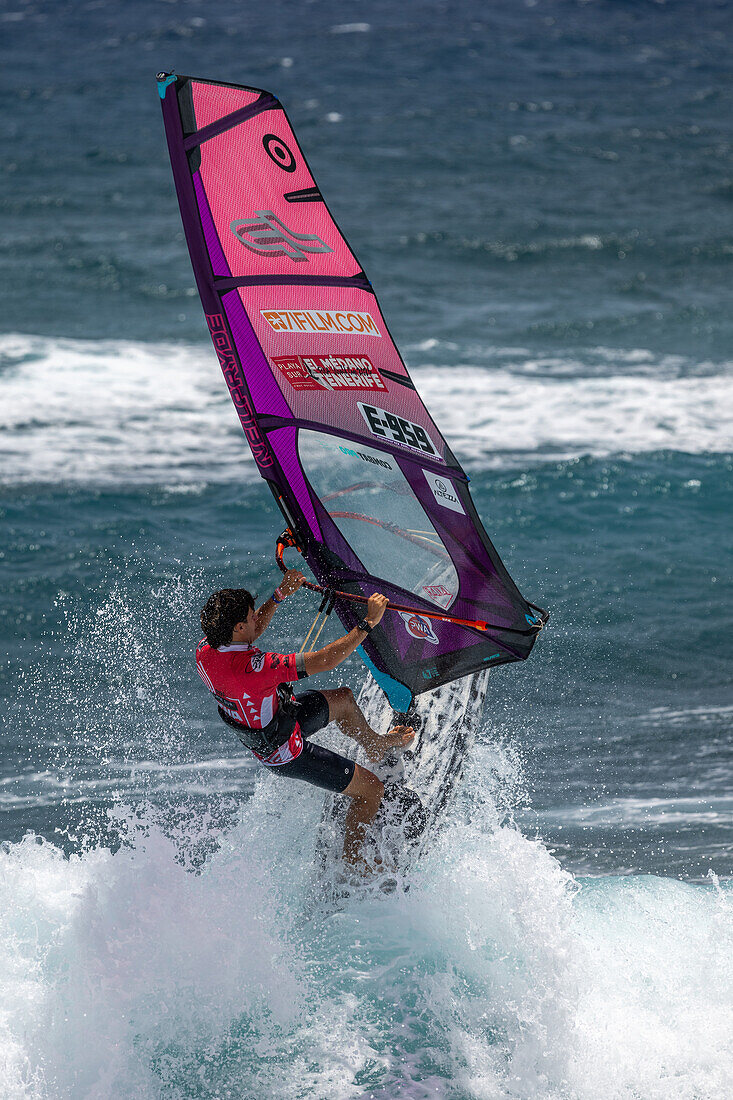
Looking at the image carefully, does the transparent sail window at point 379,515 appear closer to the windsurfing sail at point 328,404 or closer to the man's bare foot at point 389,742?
the windsurfing sail at point 328,404

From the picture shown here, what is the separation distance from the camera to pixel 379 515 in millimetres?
5660

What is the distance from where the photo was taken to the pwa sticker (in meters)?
5.68

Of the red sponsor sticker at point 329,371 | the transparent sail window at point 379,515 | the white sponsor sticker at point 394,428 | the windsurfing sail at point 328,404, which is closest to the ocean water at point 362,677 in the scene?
the windsurfing sail at point 328,404

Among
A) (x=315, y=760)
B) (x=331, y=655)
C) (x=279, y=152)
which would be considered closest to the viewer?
(x=331, y=655)

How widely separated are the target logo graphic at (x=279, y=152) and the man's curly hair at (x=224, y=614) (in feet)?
6.47

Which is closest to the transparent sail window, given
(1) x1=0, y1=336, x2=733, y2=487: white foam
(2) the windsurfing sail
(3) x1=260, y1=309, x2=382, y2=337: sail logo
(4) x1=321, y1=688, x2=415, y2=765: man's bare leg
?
(2) the windsurfing sail

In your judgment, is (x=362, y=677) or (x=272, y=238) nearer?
(x=272, y=238)

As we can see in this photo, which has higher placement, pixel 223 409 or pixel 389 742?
pixel 389 742

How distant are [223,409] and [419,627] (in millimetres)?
9166

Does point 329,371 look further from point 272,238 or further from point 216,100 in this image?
point 216,100

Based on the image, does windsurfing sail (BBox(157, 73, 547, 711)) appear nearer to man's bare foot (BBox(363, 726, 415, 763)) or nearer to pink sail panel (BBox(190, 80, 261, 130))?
pink sail panel (BBox(190, 80, 261, 130))

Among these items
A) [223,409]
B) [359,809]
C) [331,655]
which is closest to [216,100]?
[331,655]

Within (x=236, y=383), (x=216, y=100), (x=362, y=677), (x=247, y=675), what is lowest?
(x=362, y=677)

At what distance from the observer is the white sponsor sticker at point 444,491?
5574 millimetres
